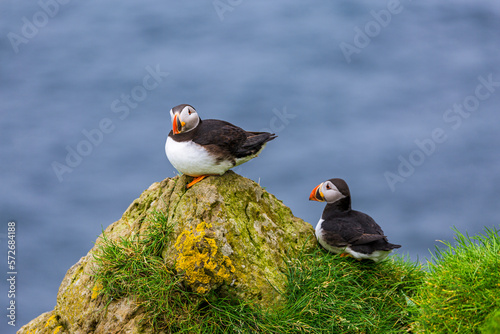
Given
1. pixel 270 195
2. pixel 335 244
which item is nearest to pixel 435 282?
pixel 335 244

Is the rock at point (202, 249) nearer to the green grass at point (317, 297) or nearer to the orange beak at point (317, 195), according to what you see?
the green grass at point (317, 297)

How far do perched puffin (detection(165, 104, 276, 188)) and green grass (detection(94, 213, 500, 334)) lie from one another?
2.32 ft

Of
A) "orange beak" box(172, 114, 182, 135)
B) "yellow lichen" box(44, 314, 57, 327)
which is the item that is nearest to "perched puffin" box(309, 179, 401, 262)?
"orange beak" box(172, 114, 182, 135)

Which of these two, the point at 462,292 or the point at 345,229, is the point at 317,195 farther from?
the point at 462,292

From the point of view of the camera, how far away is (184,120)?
653 cm

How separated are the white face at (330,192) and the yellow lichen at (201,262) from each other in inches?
69.6

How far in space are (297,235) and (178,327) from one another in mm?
1948

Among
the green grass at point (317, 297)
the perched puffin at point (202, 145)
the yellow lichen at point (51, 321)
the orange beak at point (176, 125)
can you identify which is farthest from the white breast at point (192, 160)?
the yellow lichen at point (51, 321)

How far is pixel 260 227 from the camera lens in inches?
271

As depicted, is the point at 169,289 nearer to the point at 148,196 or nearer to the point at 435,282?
the point at 148,196

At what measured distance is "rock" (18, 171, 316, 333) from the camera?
6.20 metres

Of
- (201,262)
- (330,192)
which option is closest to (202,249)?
(201,262)

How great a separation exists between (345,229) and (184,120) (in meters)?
2.35

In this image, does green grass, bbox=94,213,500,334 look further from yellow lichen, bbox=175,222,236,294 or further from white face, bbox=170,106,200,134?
white face, bbox=170,106,200,134
